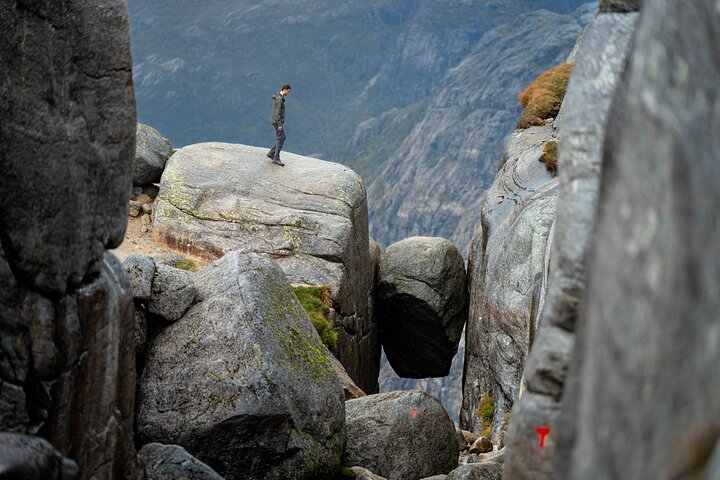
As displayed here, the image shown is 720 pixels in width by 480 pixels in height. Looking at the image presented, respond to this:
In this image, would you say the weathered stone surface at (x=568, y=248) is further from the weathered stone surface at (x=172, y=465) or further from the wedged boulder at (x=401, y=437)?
the wedged boulder at (x=401, y=437)

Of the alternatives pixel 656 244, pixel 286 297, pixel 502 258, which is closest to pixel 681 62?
pixel 656 244

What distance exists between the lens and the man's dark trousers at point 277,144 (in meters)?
33.8

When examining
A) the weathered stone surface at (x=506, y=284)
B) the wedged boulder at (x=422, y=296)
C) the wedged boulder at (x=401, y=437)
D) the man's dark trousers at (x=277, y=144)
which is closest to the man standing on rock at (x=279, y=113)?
the man's dark trousers at (x=277, y=144)

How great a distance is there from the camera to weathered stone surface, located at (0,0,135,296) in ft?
35.6

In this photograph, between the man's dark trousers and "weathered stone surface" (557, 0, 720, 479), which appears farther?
the man's dark trousers

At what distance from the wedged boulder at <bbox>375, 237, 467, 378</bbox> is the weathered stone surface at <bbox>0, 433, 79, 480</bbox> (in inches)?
1025

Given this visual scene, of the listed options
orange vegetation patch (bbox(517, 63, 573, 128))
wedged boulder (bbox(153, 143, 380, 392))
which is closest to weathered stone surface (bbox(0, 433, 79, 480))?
wedged boulder (bbox(153, 143, 380, 392))

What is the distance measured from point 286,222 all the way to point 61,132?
21.4 metres

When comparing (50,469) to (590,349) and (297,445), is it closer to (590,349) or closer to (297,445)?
(297,445)

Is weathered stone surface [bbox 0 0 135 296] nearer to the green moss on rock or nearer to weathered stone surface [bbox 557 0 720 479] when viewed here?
weathered stone surface [bbox 557 0 720 479]

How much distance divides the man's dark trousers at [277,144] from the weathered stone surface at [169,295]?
1669 cm

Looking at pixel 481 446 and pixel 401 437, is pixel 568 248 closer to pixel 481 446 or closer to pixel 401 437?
pixel 401 437

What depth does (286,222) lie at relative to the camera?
107ft

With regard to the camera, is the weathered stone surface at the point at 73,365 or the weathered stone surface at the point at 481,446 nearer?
the weathered stone surface at the point at 73,365
